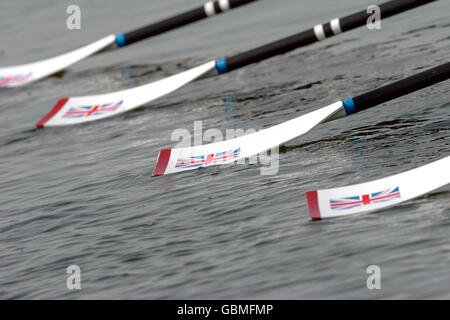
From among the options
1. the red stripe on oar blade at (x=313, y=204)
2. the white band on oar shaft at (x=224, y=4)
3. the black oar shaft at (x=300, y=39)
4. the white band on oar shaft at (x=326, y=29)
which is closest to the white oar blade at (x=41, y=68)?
the white band on oar shaft at (x=224, y=4)

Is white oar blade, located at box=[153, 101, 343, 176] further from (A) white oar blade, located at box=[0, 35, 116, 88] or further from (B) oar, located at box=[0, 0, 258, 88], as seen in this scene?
(A) white oar blade, located at box=[0, 35, 116, 88]

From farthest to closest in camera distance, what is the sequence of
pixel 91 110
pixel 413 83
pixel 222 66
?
pixel 91 110, pixel 222 66, pixel 413 83

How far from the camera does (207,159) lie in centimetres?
801

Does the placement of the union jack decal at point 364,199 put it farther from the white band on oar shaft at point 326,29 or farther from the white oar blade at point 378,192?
the white band on oar shaft at point 326,29

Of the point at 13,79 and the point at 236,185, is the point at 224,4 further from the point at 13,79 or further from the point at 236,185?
the point at 236,185

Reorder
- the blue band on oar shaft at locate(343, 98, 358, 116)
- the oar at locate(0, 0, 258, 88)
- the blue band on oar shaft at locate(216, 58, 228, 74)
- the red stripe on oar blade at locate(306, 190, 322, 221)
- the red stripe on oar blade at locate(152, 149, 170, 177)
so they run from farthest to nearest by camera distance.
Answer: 1. the oar at locate(0, 0, 258, 88)
2. the blue band on oar shaft at locate(216, 58, 228, 74)
3. the red stripe on oar blade at locate(152, 149, 170, 177)
4. the blue band on oar shaft at locate(343, 98, 358, 116)
5. the red stripe on oar blade at locate(306, 190, 322, 221)

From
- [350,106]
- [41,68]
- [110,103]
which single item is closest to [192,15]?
[110,103]

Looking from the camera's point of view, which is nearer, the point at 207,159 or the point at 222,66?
the point at 207,159

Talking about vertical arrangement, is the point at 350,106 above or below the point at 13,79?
below

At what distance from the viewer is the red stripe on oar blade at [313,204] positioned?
6.18 m

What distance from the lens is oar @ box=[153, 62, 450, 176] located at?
25.1 ft

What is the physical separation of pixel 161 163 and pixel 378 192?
2446 millimetres

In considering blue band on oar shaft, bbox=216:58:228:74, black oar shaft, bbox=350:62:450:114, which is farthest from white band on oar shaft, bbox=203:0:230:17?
black oar shaft, bbox=350:62:450:114

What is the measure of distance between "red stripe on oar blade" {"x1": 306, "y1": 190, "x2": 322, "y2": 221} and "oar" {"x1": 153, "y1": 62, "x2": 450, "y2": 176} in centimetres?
170
